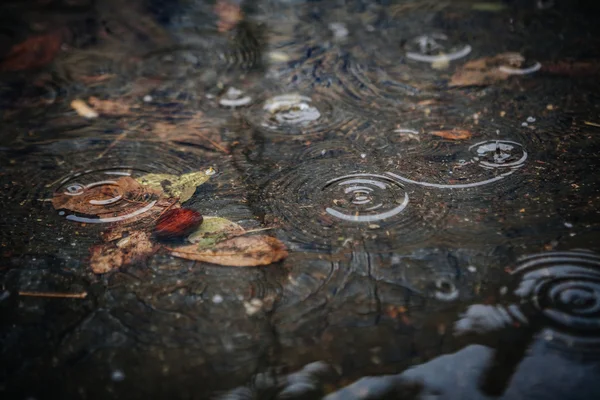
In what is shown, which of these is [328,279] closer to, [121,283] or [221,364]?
[221,364]


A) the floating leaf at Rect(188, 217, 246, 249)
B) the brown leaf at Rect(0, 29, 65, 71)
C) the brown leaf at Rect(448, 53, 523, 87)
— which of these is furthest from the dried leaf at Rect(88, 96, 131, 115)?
the brown leaf at Rect(448, 53, 523, 87)

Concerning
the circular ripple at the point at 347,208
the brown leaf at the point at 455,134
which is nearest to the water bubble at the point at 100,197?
the circular ripple at the point at 347,208

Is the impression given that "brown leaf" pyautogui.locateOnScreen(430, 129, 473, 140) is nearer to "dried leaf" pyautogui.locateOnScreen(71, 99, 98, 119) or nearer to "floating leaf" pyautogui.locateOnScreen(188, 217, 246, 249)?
"floating leaf" pyautogui.locateOnScreen(188, 217, 246, 249)

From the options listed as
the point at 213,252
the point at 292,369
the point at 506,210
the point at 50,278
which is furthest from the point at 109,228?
the point at 506,210

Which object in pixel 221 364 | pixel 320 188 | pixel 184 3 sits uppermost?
pixel 184 3

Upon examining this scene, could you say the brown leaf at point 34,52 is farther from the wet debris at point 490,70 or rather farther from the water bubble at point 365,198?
the wet debris at point 490,70

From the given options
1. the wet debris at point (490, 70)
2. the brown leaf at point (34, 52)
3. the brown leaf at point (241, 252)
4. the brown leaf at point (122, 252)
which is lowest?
the brown leaf at point (122, 252)

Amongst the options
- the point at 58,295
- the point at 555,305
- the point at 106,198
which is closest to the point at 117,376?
the point at 58,295
